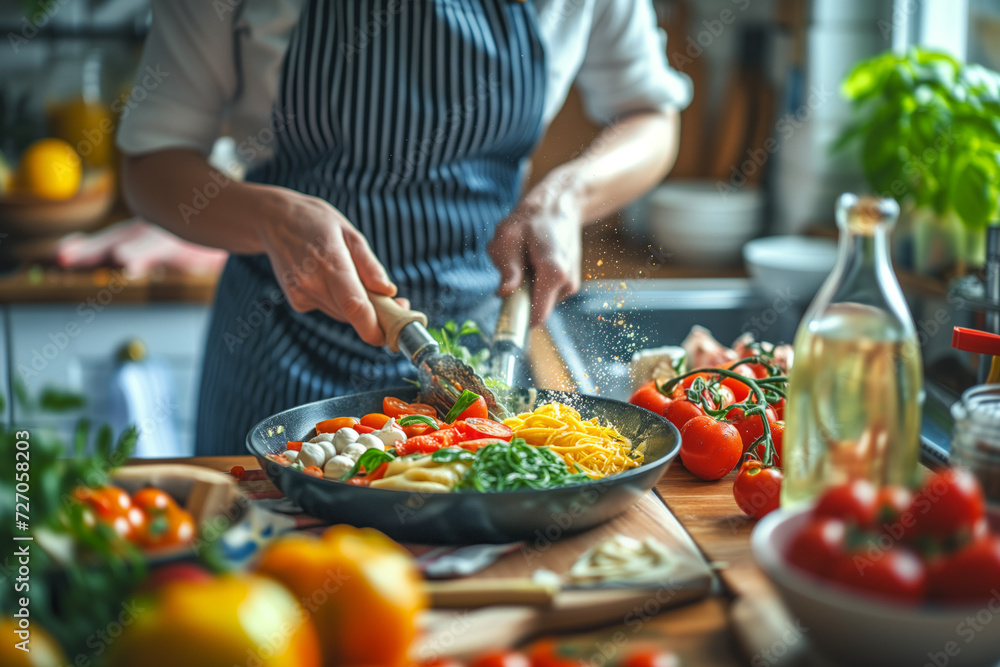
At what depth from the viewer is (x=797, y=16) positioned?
8.74ft

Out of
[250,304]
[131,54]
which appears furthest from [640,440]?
[131,54]

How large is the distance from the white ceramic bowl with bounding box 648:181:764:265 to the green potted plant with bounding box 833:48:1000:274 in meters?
0.52

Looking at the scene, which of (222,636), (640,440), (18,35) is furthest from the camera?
(18,35)

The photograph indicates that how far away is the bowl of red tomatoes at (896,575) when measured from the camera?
59cm

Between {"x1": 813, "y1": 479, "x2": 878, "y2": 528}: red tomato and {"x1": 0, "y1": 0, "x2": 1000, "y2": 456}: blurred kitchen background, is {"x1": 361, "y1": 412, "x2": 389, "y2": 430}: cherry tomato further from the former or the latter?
{"x1": 0, "y1": 0, "x2": 1000, "y2": 456}: blurred kitchen background

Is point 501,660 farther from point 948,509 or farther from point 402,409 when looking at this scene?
point 402,409

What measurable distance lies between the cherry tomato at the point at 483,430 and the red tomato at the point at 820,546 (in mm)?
389

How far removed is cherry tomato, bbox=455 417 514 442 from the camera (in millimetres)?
968

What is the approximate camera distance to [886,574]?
1.95ft

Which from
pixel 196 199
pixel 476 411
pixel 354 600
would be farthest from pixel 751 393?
pixel 196 199

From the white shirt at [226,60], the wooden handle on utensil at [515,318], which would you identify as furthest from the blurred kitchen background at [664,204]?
the wooden handle on utensil at [515,318]

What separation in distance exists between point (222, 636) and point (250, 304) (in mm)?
1058

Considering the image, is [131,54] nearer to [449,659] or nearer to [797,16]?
[797,16]

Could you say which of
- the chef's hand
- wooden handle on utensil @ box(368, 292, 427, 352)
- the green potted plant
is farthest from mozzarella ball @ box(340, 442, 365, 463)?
the green potted plant
